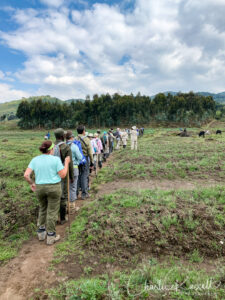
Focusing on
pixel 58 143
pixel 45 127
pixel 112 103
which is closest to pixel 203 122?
pixel 112 103

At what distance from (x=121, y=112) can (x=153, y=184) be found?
7080 centimetres

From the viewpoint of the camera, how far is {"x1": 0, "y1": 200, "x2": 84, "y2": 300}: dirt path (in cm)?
310

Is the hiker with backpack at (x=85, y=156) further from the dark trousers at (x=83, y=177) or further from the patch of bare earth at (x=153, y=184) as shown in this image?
the patch of bare earth at (x=153, y=184)

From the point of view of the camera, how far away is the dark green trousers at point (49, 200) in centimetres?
427

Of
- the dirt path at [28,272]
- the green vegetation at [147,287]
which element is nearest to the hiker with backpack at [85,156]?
the dirt path at [28,272]

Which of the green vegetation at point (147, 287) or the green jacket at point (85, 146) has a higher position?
the green jacket at point (85, 146)

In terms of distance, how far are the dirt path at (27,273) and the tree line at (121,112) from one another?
71.9 metres

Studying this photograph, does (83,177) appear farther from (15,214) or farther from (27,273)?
(27,273)

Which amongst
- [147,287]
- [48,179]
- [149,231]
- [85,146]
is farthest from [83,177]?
[147,287]

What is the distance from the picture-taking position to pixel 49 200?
439 cm

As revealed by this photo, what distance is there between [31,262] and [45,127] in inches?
3236

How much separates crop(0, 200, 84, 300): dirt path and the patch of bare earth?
402cm

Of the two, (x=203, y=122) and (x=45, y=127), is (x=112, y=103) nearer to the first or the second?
(x=45, y=127)

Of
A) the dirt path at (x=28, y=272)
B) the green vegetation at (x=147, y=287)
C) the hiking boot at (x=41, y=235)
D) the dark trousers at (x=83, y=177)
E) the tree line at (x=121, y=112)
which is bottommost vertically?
the dirt path at (x=28, y=272)
